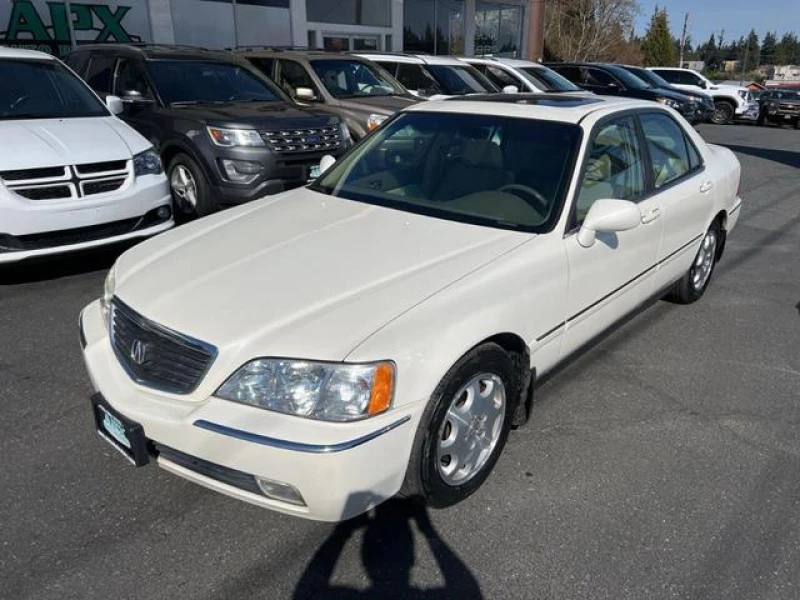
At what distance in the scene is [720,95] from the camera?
73.4 ft

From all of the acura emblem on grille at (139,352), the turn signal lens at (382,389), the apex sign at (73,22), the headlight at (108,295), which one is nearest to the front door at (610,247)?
the turn signal lens at (382,389)

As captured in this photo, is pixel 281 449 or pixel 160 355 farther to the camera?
pixel 160 355

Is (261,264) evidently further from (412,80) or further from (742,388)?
(412,80)

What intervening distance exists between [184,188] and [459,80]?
6727 mm

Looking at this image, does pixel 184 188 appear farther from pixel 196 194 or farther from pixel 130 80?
pixel 130 80

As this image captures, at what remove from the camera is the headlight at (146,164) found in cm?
548

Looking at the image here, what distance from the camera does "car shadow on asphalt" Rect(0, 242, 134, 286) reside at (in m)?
5.30

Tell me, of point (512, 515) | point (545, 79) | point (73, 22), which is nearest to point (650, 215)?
point (512, 515)

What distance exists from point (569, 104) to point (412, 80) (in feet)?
28.8

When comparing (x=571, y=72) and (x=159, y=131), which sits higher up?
(x=571, y=72)

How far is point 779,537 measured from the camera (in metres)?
2.62

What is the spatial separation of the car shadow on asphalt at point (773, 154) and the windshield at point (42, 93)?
41.3 feet

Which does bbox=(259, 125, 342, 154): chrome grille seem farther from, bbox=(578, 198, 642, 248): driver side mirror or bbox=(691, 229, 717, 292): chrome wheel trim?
bbox=(578, 198, 642, 248): driver side mirror

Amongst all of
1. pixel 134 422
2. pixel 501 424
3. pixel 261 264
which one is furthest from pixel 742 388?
pixel 134 422
